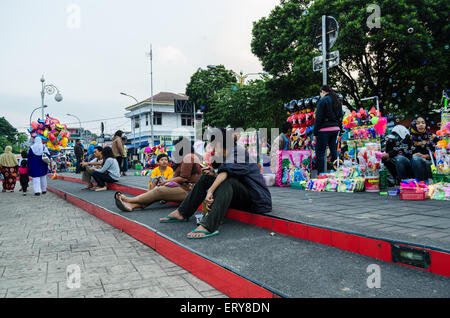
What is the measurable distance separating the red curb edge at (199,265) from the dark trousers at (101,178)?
4.80 meters

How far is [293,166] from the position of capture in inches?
292

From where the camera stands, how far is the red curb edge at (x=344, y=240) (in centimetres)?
223

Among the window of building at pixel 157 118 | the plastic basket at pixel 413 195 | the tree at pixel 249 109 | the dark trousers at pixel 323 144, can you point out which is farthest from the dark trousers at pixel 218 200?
the window of building at pixel 157 118

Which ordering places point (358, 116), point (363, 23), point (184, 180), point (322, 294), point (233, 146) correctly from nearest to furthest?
point (322, 294)
point (233, 146)
point (184, 180)
point (358, 116)
point (363, 23)

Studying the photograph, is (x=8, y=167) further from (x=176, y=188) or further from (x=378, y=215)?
(x=378, y=215)

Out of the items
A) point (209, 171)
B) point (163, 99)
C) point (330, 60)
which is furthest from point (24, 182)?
point (163, 99)

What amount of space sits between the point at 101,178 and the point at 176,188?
16.5 ft

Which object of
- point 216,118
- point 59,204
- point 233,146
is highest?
point 216,118

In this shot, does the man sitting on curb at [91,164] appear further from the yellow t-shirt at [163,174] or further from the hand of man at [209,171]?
the hand of man at [209,171]

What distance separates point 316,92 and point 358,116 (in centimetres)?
1393

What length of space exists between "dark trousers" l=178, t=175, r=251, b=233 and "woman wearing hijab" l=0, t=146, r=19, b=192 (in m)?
10.7

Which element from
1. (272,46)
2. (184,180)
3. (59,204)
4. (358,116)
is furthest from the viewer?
(272,46)
